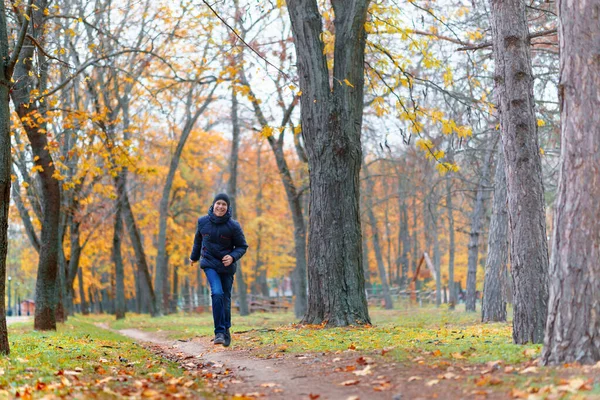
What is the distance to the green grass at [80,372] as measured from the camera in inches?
239

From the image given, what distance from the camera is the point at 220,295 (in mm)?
10359

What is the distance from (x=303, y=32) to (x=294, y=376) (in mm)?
7335

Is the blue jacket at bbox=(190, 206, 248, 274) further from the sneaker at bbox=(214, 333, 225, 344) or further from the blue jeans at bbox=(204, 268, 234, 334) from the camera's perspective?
the sneaker at bbox=(214, 333, 225, 344)

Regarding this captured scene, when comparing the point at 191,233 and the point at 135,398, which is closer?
the point at 135,398

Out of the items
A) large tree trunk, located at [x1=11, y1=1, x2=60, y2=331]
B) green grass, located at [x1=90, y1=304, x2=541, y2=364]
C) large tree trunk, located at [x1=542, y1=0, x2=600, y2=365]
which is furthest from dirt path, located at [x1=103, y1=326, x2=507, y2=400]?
large tree trunk, located at [x1=11, y1=1, x2=60, y2=331]

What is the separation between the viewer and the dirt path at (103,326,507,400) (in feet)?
19.4

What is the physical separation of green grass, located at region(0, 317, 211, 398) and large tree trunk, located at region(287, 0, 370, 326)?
11.3 feet

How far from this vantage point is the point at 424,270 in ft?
145

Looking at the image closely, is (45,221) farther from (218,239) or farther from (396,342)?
(396,342)

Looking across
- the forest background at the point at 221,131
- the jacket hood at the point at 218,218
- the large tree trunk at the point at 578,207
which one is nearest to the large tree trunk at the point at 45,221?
the forest background at the point at 221,131

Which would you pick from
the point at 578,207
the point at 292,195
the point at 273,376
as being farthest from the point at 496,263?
the point at 578,207

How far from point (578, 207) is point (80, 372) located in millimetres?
5133

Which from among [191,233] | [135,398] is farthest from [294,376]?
[191,233]

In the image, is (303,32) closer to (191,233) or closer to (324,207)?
(324,207)
